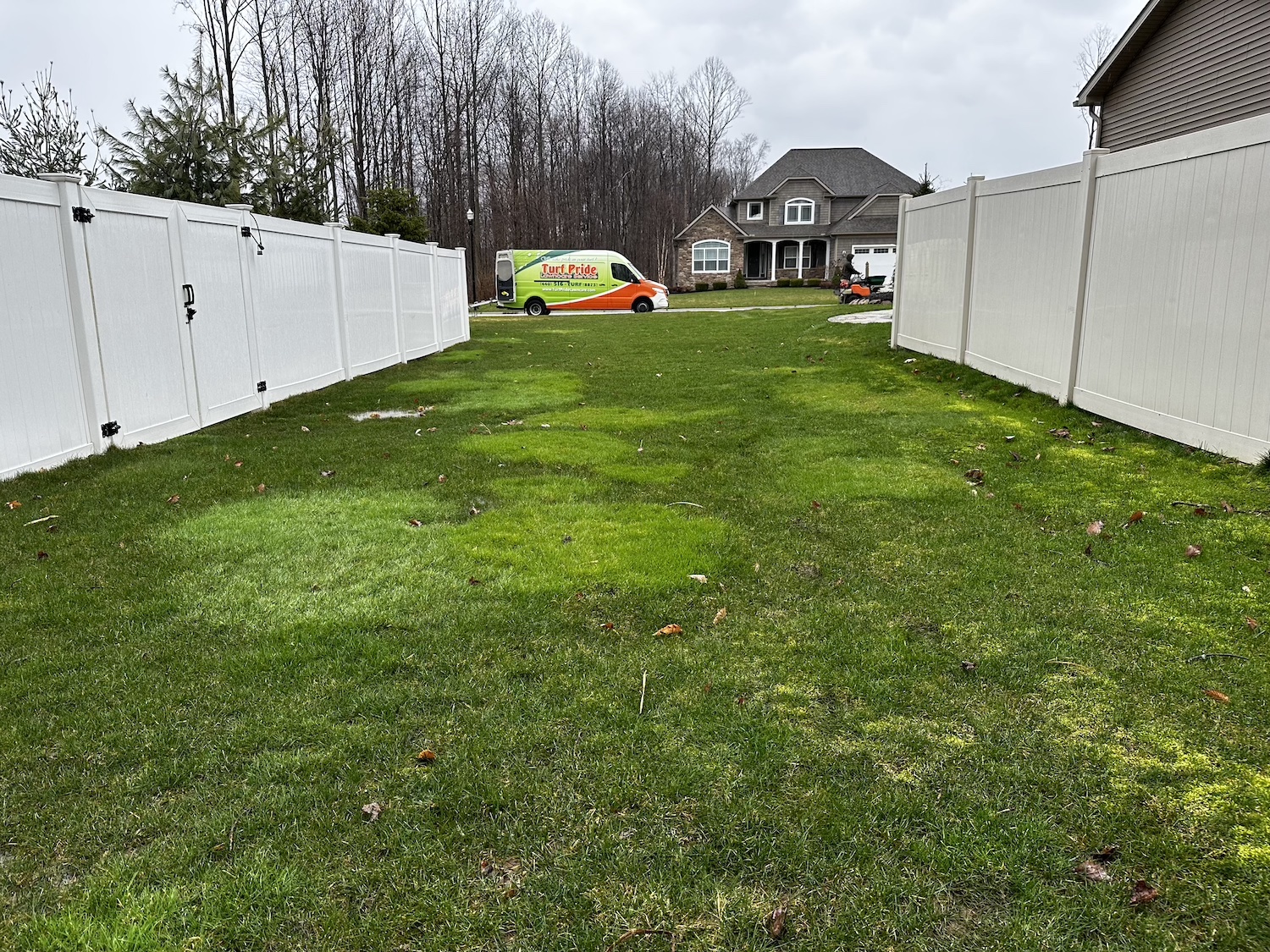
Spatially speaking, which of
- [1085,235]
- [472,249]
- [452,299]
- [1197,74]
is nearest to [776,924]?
[1085,235]

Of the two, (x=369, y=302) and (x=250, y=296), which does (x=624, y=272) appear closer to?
(x=369, y=302)

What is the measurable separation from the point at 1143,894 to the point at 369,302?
45.4ft

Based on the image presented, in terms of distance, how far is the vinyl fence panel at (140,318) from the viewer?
7391 millimetres

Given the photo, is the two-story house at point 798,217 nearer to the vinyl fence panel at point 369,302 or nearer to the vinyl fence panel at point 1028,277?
the vinyl fence panel at point 369,302

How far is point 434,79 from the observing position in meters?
43.9

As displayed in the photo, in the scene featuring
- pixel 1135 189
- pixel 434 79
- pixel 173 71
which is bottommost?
pixel 1135 189

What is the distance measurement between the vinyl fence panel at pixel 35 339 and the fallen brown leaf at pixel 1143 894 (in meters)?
7.29

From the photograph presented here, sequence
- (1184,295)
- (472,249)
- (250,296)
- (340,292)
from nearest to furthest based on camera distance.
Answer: (1184,295), (250,296), (340,292), (472,249)

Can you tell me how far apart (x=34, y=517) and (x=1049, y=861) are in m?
6.16

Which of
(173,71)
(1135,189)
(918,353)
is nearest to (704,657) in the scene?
(1135,189)

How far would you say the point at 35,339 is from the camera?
657cm

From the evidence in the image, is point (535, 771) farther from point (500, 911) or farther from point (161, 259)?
point (161, 259)

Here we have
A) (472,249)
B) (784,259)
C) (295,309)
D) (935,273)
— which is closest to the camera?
(295,309)

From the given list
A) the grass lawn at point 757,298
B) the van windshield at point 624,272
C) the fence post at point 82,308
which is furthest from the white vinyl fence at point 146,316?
the grass lawn at point 757,298
